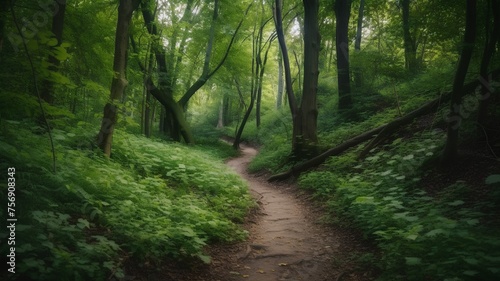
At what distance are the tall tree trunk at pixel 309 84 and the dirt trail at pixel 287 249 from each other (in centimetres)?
348

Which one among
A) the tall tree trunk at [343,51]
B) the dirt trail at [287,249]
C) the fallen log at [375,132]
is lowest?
the dirt trail at [287,249]

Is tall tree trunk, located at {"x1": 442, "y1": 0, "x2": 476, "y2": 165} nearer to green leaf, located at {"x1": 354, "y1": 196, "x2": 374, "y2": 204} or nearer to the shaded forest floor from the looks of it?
green leaf, located at {"x1": 354, "y1": 196, "x2": 374, "y2": 204}

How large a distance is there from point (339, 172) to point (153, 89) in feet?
32.0

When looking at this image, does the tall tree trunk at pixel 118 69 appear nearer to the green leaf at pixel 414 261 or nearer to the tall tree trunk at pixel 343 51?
the green leaf at pixel 414 261

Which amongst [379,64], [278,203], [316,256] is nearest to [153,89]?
[278,203]

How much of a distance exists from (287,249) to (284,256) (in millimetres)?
252

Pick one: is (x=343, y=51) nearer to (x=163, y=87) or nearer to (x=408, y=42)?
(x=408, y=42)

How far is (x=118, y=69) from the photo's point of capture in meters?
5.47

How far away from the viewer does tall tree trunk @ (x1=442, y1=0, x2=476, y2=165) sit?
14.9 feet

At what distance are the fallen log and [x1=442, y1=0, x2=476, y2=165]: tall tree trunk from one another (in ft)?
5.55

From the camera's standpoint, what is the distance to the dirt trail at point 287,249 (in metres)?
3.79

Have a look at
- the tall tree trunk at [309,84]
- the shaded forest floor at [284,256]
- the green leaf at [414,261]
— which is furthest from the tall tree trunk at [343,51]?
the green leaf at [414,261]

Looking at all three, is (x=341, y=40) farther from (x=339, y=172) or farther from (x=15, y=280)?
(x=15, y=280)

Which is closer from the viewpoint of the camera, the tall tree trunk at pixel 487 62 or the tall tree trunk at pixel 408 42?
the tall tree trunk at pixel 487 62
